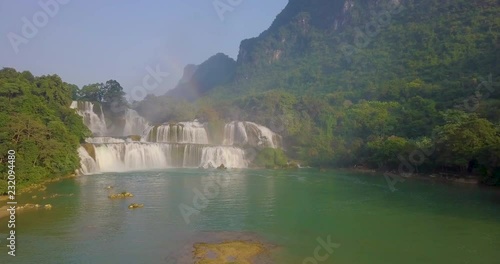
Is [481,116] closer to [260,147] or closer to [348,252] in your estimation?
[260,147]

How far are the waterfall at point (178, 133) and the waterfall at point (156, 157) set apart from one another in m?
4.12

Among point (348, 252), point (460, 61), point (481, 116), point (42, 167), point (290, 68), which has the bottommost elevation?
point (348, 252)

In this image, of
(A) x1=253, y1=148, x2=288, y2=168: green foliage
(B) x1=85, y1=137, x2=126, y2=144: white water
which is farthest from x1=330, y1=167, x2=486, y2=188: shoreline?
(B) x1=85, y1=137, x2=126, y2=144: white water

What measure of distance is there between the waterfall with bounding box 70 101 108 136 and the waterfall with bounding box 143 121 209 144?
5744 mm

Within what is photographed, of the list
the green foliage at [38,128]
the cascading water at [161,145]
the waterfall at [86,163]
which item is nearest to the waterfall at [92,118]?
the cascading water at [161,145]

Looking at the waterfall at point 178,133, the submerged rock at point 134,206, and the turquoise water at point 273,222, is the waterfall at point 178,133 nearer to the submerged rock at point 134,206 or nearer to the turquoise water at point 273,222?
the turquoise water at point 273,222

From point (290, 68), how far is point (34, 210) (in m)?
78.0

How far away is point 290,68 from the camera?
9106cm

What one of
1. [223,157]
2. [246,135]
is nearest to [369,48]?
[246,135]

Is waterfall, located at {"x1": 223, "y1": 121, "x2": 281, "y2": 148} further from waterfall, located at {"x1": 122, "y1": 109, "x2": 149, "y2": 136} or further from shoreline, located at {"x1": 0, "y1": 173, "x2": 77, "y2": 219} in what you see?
shoreline, located at {"x1": 0, "y1": 173, "x2": 77, "y2": 219}

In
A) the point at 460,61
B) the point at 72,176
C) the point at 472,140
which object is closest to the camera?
the point at 472,140

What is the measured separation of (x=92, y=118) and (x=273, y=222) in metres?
32.6

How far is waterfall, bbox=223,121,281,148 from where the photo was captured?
1753 inches

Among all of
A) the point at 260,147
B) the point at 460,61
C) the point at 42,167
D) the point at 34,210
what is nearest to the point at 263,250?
the point at 34,210
